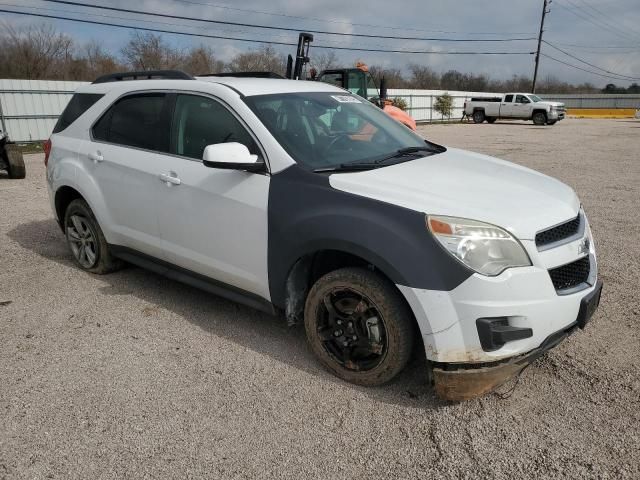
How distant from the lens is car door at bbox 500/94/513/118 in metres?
34.4

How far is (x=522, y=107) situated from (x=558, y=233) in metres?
33.9

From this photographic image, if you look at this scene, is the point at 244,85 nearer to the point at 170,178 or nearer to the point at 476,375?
the point at 170,178

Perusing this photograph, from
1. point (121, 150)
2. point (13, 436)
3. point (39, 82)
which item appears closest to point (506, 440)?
point (13, 436)

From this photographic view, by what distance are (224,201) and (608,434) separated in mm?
2555

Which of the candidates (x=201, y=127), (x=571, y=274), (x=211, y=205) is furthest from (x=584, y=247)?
(x=201, y=127)

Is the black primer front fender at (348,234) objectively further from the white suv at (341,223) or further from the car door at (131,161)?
the car door at (131,161)

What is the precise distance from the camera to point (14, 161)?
10812mm

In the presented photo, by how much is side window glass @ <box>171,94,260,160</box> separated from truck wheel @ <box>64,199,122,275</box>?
143cm

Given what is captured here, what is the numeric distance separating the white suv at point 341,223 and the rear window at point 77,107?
12 centimetres

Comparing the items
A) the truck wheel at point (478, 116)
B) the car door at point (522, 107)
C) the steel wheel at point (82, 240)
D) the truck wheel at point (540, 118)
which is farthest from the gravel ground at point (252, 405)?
the truck wheel at point (478, 116)

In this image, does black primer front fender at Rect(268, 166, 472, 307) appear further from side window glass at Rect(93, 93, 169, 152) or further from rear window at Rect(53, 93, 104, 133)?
rear window at Rect(53, 93, 104, 133)

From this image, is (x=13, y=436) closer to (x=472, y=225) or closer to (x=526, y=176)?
(x=472, y=225)

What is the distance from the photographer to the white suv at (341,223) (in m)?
2.64

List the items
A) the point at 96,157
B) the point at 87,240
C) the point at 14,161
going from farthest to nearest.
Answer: the point at 14,161 < the point at 87,240 < the point at 96,157
